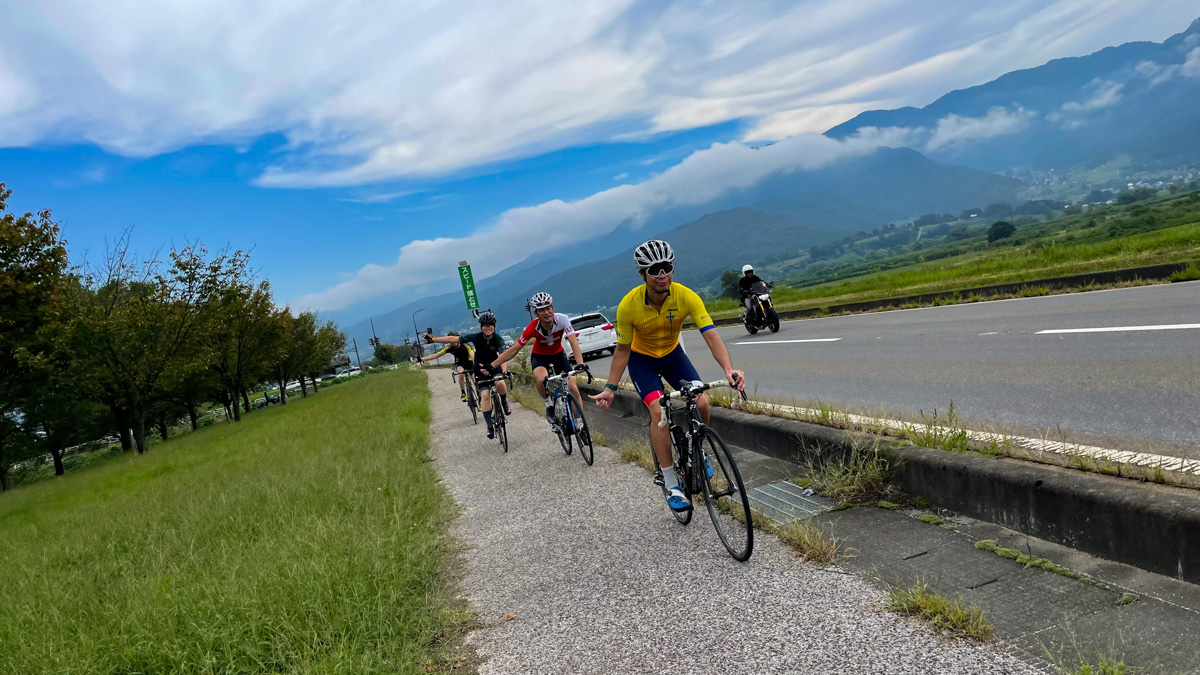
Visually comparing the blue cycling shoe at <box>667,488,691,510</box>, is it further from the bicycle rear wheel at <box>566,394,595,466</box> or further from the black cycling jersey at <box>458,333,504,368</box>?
the black cycling jersey at <box>458,333,504,368</box>

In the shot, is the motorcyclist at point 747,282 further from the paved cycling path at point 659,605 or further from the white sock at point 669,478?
the white sock at point 669,478

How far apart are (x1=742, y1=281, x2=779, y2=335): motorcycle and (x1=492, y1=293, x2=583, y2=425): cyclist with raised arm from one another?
31.8ft

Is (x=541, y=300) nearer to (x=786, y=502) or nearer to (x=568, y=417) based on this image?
(x=568, y=417)

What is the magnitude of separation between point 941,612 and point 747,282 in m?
15.6

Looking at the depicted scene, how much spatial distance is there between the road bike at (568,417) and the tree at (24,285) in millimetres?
19702

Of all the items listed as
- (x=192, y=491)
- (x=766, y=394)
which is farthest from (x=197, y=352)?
(x=766, y=394)


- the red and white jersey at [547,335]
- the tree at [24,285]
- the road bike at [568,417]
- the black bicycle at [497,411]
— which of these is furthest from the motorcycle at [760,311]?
the tree at [24,285]

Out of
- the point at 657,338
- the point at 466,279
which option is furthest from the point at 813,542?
the point at 466,279

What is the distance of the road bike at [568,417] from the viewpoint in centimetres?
795

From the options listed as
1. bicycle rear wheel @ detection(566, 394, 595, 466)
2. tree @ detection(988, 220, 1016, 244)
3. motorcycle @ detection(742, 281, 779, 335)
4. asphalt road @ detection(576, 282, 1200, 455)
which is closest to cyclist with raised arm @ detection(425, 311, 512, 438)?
bicycle rear wheel @ detection(566, 394, 595, 466)

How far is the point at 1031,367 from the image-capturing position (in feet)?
24.9

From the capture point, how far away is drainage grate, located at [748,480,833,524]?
4.68 m

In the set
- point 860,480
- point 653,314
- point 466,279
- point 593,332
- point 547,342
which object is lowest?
point 860,480

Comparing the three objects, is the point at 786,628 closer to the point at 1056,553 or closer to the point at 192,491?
the point at 1056,553
